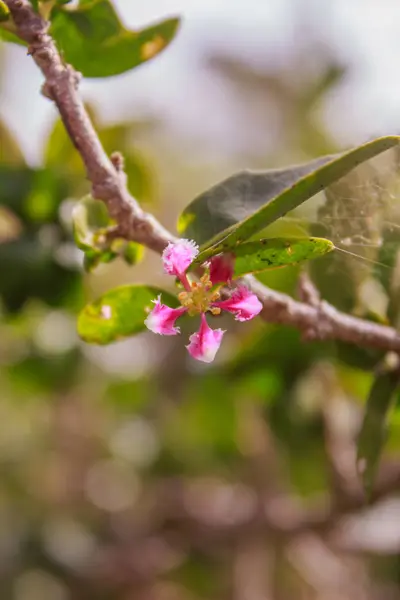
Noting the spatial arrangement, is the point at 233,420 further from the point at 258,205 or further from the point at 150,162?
the point at 258,205

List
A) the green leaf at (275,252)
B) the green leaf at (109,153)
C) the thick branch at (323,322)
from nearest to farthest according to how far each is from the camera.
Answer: the green leaf at (275,252), the thick branch at (323,322), the green leaf at (109,153)

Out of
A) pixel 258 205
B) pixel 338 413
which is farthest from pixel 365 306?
pixel 338 413

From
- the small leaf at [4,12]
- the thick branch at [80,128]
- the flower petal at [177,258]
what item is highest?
the small leaf at [4,12]

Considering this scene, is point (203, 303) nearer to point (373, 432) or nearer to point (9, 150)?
point (373, 432)

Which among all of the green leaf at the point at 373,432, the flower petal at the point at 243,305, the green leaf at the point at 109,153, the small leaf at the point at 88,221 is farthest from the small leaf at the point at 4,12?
the green leaf at the point at 373,432

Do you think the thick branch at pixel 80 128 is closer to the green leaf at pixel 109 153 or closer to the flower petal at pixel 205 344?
the flower petal at pixel 205 344

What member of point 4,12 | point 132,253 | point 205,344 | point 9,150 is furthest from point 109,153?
point 205,344
